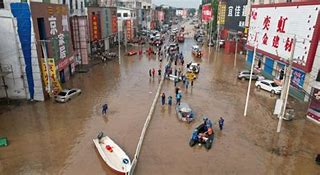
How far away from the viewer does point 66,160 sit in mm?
15844

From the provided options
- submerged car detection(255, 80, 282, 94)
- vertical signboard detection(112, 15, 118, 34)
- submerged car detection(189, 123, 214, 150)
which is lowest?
submerged car detection(189, 123, 214, 150)

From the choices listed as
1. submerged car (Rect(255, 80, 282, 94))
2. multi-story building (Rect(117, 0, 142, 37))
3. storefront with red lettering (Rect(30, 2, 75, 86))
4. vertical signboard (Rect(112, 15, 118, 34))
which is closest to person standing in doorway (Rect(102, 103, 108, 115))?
storefront with red lettering (Rect(30, 2, 75, 86))

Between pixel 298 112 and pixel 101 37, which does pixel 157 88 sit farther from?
pixel 101 37

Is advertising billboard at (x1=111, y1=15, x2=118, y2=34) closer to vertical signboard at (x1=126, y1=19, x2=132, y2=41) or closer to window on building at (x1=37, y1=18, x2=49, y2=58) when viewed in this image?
vertical signboard at (x1=126, y1=19, x2=132, y2=41)

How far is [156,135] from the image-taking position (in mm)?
19031

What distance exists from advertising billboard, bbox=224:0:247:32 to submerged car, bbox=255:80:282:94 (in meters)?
29.8

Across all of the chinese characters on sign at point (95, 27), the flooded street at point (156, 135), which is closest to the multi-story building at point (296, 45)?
the flooded street at point (156, 135)

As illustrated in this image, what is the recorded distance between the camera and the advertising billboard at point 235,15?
185ft

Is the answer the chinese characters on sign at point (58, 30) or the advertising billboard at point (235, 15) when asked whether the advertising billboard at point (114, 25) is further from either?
the advertising billboard at point (235, 15)

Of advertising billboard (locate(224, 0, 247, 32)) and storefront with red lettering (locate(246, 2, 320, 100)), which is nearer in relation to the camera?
storefront with red lettering (locate(246, 2, 320, 100))

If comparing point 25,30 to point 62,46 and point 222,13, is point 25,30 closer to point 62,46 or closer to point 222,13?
point 62,46

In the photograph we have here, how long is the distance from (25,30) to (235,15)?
4806cm

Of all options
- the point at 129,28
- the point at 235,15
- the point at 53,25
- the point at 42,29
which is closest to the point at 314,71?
the point at 42,29

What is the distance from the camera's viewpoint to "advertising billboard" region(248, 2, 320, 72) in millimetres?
24422
